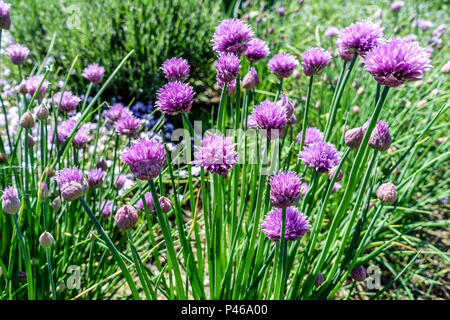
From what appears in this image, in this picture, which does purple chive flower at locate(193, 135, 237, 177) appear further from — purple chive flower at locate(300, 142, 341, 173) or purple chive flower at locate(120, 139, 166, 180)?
purple chive flower at locate(300, 142, 341, 173)

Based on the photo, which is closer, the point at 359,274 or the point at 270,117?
the point at 270,117

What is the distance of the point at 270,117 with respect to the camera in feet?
2.72

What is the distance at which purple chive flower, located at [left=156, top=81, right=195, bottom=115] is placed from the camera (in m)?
0.85

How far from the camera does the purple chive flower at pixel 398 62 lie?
72cm

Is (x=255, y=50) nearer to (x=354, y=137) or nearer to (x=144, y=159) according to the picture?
(x=354, y=137)

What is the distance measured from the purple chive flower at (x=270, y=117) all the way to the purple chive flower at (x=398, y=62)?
0.68 ft

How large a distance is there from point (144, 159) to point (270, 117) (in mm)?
304

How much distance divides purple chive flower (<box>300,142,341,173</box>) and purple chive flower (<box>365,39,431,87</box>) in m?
0.24

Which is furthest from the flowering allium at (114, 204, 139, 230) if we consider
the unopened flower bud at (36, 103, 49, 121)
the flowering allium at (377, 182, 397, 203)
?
the flowering allium at (377, 182, 397, 203)

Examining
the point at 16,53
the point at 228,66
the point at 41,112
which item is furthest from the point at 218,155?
the point at 16,53

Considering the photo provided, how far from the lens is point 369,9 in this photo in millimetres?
3863

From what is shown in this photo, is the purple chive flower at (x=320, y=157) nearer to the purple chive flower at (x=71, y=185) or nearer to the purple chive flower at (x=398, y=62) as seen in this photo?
the purple chive flower at (x=398, y=62)

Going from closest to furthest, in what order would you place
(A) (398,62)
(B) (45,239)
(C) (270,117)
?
(A) (398,62)
(C) (270,117)
(B) (45,239)
